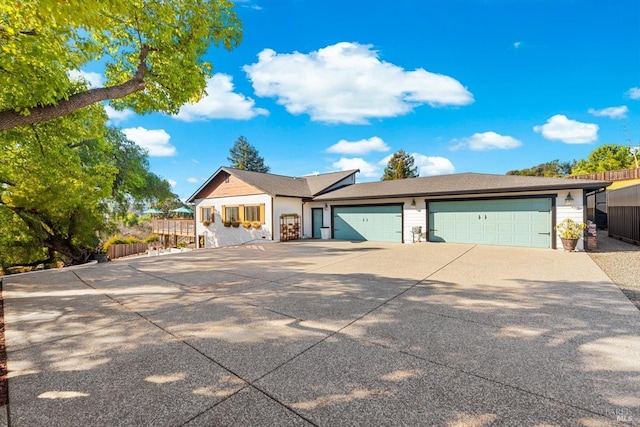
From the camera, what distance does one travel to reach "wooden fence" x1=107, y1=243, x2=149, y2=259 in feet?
60.5

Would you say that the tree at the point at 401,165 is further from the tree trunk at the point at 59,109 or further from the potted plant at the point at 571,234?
the tree trunk at the point at 59,109

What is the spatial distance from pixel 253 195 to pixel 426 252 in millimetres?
10255

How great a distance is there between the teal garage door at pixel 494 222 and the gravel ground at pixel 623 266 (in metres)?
1.78

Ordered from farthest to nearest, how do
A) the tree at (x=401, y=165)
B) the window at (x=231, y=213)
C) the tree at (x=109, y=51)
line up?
the tree at (x=401, y=165) < the window at (x=231, y=213) < the tree at (x=109, y=51)

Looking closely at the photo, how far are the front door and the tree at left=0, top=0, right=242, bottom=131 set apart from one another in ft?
36.8

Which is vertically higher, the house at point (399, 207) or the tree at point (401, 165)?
the tree at point (401, 165)

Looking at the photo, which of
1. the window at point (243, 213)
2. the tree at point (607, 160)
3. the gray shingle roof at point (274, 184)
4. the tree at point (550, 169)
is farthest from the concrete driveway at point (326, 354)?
the tree at point (550, 169)

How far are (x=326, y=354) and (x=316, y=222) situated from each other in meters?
14.5

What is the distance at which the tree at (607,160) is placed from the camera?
31.3 metres

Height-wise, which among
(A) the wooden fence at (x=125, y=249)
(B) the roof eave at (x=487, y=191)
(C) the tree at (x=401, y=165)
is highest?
(C) the tree at (x=401, y=165)

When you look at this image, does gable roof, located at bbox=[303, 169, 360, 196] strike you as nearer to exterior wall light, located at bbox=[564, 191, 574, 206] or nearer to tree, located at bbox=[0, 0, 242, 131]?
tree, located at bbox=[0, 0, 242, 131]

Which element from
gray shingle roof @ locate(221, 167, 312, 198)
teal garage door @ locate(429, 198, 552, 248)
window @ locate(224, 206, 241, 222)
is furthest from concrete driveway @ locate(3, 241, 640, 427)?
window @ locate(224, 206, 241, 222)

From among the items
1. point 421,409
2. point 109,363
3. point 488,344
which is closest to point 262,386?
point 421,409

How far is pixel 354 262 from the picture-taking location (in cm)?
838
